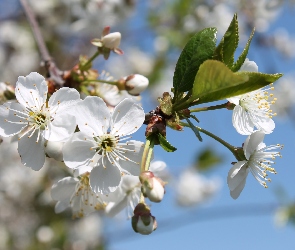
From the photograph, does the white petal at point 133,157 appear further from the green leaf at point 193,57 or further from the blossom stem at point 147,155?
the green leaf at point 193,57

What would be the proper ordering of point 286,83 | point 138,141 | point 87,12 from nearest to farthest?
point 138,141
point 87,12
point 286,83

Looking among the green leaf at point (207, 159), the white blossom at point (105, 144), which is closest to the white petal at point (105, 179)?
the white blossom at point (105, 144)

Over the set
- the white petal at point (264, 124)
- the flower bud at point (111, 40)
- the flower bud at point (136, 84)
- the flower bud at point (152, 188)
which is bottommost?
the flower bud at point (152, 188)

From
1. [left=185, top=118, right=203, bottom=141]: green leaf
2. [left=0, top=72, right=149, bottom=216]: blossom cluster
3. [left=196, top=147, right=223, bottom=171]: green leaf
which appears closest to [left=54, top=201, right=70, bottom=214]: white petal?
[left=0, top=72, right=149, bottom=216]: blossom cluster

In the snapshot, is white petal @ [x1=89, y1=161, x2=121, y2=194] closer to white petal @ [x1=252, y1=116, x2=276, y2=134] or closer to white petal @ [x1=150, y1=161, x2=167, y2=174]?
white petal @ [x1=150, y1=161, x2=167, y2=174]

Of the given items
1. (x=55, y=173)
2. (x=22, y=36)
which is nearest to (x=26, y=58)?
(x=22, y=36)

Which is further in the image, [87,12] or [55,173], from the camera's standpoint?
[55,173]

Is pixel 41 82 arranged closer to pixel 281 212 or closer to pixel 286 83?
pixel 281 212
